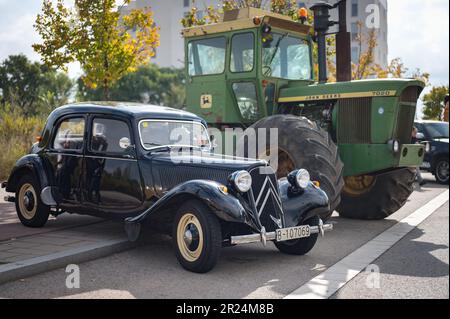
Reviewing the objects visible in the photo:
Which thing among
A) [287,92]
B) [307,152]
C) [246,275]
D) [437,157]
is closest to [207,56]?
[287,92]

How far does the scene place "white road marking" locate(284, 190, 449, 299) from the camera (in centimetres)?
504

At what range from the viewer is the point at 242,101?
400 inches

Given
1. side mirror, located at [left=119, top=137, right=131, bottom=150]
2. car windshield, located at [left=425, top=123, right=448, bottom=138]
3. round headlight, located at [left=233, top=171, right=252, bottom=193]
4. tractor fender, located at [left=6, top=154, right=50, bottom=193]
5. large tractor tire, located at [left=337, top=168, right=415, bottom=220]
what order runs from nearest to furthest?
1. round headlight, located at [left=233, top=171, right=252, bottom=193]
2. side mirror, located at [left=119, top=137, right=131, bottom=150]
3. tractor fender, located at [left=6, top=154, right=50, bottom=193]
4. large tractor tire, located at [left=337, top=168, right=415, bottom=220]
5. car windshield, located at [left=425, top=123, right=448, bottom=138]

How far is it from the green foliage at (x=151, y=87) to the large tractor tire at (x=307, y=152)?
198 feet

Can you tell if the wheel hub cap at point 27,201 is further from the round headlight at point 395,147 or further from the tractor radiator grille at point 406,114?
the tractor radiator grille at point 406,114

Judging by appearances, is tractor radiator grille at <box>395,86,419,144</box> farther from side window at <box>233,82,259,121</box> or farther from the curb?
the curb

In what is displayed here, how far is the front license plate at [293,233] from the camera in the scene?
5.81 metres

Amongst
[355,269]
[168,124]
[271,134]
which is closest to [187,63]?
[271,134]

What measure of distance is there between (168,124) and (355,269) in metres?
3.00

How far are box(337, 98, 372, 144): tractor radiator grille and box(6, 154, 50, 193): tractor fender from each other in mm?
4667

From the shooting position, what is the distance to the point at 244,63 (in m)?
9.95

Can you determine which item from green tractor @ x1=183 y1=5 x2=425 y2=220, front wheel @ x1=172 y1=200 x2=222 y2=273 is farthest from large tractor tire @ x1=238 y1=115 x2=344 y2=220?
front wheel @ x1=172 y1=200 x2=222 y2=273

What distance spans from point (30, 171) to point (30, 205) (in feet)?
1.57

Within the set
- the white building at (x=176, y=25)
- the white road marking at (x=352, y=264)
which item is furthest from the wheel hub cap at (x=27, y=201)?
the white building at (x=176, y=25)
